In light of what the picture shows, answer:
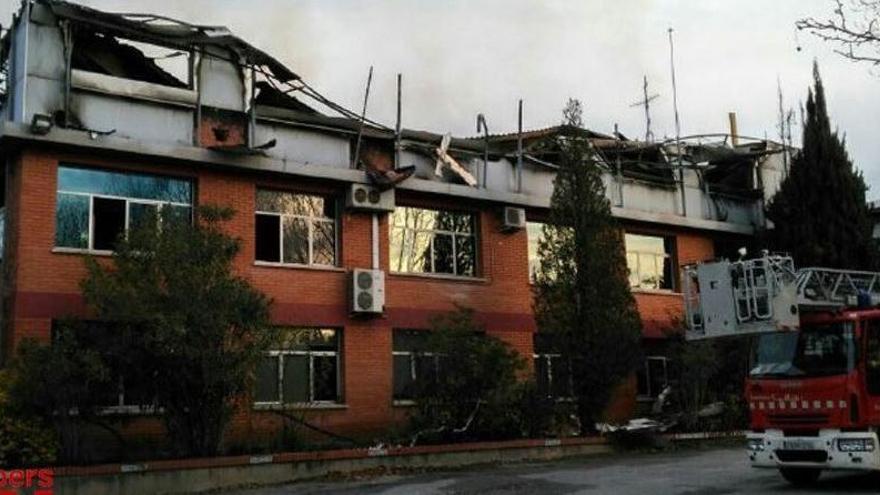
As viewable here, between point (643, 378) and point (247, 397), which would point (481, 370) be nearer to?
point (247, 397)

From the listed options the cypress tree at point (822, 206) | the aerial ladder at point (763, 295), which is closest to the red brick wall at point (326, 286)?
the cypress tree at point (822, 206)

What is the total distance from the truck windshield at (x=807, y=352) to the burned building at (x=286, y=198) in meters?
7.29

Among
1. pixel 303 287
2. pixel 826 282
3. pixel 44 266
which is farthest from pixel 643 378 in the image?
pixel 44 266

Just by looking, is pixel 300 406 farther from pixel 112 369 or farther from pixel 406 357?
pixel 112 369

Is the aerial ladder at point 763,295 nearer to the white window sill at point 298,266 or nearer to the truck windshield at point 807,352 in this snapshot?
the truck windshield at point 807,352

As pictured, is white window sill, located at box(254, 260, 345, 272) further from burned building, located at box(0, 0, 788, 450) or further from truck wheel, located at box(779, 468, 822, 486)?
truck wheel, located at box(779, 468, 822, 486)

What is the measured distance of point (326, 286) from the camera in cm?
1950

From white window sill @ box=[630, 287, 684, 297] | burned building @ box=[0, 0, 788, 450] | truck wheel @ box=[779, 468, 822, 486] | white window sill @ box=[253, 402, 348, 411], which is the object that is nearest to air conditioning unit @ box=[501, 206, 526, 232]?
burned building @ box=[0, 0, 788, 450]

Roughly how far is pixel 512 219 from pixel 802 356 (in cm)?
1025

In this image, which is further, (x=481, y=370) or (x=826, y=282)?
(x=481, y=370)

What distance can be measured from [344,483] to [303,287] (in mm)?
5368

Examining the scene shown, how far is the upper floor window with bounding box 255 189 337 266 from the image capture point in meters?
19.3

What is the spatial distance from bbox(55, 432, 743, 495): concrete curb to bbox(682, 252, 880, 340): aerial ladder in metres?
5.32

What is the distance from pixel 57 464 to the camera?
562 inches
